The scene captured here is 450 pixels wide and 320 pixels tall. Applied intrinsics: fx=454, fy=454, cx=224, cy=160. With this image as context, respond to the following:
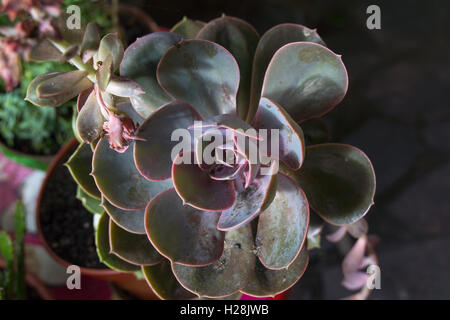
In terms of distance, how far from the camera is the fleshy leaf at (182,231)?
55cm

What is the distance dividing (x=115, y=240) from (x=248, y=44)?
329 mm

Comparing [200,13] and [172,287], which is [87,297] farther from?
[200,13]

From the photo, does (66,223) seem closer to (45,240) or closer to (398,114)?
(45,240)

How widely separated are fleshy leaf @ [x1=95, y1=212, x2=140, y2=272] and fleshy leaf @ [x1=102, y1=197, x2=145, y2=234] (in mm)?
45

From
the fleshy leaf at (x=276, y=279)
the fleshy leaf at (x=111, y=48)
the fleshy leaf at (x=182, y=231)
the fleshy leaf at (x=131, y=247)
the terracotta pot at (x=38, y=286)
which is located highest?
the fleshy leaf at (x=111, y=48)

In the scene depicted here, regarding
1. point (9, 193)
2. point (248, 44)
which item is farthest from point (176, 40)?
point (9, 193)

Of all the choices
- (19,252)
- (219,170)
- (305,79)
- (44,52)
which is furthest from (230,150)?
(19,252)

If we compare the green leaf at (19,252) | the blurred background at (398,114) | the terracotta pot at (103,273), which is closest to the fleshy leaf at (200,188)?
the terracotta pot at (103,273)

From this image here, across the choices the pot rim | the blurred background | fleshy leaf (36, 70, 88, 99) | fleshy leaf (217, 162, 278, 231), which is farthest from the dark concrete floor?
fleshy leaf (36, 70, 88, 99)

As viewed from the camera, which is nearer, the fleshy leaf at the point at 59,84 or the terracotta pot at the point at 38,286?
the fleshy leaf at the point at 59,84

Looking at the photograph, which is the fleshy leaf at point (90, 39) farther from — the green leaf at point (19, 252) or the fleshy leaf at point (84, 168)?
the green leaf at point (19, 252)

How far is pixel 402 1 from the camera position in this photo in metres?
1.34

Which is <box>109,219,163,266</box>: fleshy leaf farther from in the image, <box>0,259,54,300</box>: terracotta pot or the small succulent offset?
<box>0,259,54,300</box>: terracotta pot

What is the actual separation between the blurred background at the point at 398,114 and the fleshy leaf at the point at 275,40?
0.48 metres
